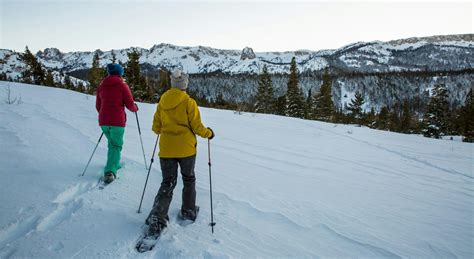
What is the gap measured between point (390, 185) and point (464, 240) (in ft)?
5.74

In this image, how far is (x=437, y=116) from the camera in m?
34.2

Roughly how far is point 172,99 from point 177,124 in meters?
0.31

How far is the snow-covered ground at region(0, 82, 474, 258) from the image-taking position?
2.87m

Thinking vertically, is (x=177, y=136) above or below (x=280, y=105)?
below

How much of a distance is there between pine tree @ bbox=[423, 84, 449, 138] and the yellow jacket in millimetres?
39278

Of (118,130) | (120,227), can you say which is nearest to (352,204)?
(120,227)

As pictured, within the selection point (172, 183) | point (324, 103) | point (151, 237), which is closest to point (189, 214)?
point (172, 183)

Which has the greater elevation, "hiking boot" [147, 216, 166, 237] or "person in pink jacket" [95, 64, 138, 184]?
"person in pink jacket" [95, 64, 138, 184]

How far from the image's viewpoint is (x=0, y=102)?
9.77 metres

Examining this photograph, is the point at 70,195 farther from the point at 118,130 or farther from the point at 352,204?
the point at 352,204

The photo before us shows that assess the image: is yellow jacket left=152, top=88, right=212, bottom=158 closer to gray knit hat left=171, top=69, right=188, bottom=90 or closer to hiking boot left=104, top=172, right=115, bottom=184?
gray knit hat left=171, top=69, right=188, bottom=90

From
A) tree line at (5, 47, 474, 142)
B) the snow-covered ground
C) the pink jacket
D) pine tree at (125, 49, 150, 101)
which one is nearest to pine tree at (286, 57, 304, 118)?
tree line at (5, 47, 474, 142)

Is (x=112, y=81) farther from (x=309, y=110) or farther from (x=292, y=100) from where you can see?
(x=309, y=110)

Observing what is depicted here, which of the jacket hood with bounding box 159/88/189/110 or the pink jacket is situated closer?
the jacket hood with bounding box 159/88/189/110
